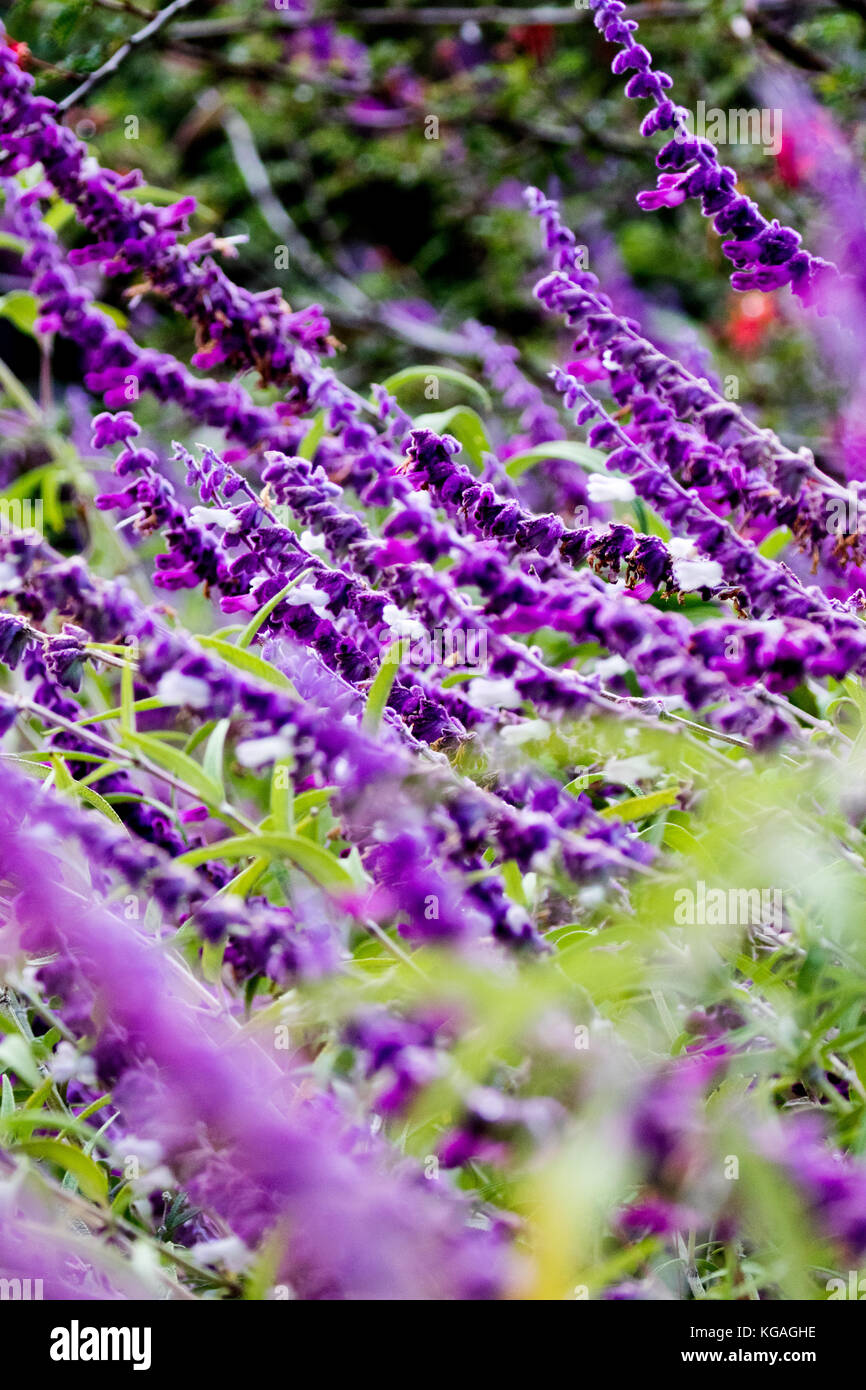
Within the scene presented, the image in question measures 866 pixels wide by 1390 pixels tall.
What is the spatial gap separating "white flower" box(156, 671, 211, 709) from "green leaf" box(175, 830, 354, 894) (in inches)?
3.5

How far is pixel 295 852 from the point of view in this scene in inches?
28.2

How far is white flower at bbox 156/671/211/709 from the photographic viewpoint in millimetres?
651

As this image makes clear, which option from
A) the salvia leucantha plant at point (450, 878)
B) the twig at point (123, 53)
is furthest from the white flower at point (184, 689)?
the twig at point (123, 53)

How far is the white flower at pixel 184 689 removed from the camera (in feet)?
2.14

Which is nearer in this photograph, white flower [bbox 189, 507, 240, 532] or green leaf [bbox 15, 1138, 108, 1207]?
green leaf [bbox 15, 1138, 108, 1207]

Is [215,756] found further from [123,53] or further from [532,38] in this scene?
[532,38]

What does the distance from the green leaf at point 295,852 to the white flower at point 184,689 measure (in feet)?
0.29

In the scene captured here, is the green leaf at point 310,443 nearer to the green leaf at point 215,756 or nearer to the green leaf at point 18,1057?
the green leaf at point 215,756
